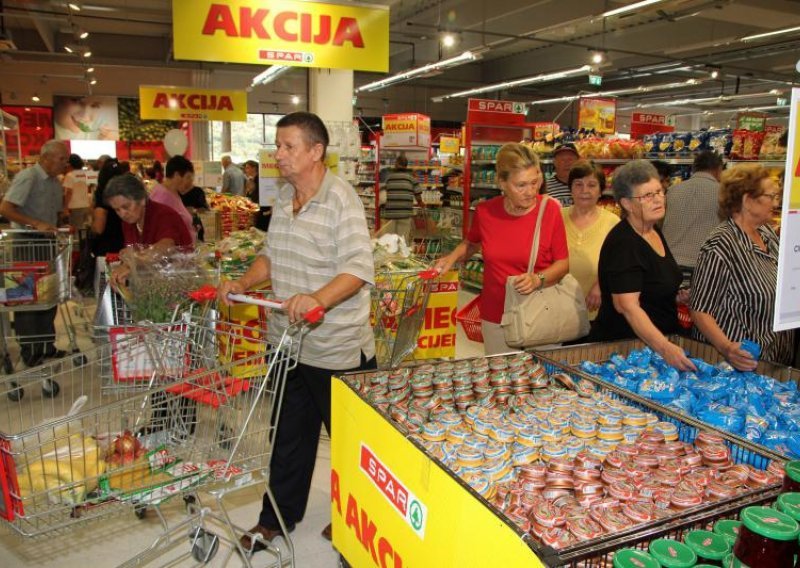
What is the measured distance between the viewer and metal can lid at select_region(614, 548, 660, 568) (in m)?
1.18

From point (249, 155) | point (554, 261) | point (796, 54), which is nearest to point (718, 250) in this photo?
point (554, 261)

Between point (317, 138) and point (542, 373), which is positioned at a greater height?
point (317, 138)

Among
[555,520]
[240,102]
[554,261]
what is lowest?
[555,520]

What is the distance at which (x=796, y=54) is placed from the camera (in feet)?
57.8

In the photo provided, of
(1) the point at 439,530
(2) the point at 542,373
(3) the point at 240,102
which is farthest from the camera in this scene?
(3) the point at 240,102

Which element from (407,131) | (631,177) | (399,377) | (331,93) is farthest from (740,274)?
(407,131)

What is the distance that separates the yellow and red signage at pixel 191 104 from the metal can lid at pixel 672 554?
11784 millimetres

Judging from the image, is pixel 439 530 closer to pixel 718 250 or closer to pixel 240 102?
pixel 718 250

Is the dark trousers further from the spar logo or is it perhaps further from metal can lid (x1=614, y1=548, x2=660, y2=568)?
metal can lid (x1=614, y1=548, x2=660, y2=568)

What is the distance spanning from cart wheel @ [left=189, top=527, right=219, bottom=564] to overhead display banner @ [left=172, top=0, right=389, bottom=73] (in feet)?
13.4

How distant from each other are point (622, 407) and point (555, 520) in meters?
0.75

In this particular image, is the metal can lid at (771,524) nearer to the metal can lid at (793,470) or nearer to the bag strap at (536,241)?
the metal can lid at (793,470)

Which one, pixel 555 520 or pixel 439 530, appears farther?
pixel 439 530

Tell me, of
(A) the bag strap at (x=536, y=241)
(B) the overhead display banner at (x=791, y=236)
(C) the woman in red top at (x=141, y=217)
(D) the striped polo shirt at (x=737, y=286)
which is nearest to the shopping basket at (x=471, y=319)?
(A) the bag strap at (x=536, y=241)
